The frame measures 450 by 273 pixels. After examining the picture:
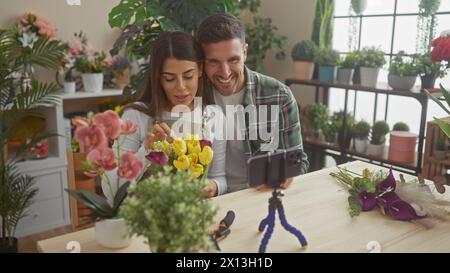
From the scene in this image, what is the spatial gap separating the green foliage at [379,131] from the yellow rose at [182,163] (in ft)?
6.09

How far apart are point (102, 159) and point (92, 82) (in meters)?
1.89

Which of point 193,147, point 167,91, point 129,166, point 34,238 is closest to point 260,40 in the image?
point 167,91

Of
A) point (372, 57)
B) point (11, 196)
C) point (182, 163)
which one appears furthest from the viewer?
point (372, 57)

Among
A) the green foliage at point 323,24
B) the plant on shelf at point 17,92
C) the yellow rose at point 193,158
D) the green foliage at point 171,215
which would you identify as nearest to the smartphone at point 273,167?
the green foliage at point 171,215

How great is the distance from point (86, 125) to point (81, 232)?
1.08 feet

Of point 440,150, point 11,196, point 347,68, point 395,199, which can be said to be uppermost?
point 347,68

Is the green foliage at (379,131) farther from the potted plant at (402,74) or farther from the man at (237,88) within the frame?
the man at (237,88)

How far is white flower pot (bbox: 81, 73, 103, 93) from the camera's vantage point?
7.93 feet

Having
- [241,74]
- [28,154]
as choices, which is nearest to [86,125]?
[241,74]

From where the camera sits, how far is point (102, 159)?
26.5 inches

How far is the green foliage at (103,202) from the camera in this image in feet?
2.51

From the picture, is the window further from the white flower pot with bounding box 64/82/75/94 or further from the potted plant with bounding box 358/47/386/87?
the white flower pot with bounding box 64/82/75/94

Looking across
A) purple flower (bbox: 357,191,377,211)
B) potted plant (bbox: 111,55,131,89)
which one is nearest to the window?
potted plant (bbox: 111,55,131,89)

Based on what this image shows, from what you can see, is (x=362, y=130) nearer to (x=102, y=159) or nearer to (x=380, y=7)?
(x=380, y=7)
